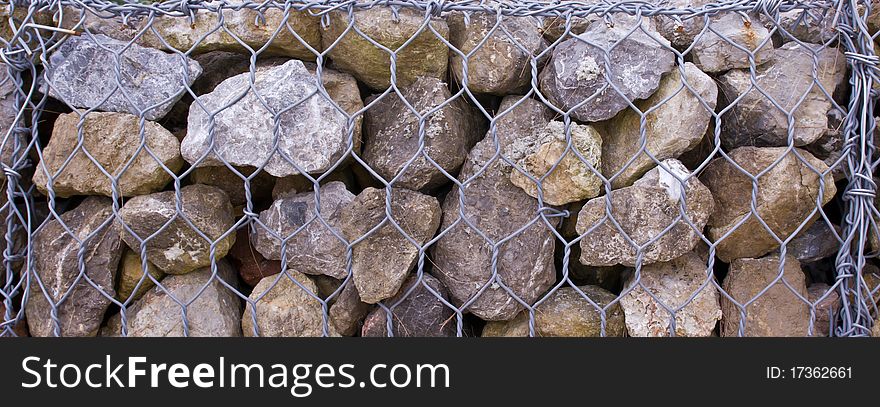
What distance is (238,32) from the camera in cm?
103

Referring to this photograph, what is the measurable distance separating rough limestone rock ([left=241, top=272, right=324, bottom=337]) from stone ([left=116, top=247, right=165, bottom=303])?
161mm

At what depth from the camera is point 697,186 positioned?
97cm

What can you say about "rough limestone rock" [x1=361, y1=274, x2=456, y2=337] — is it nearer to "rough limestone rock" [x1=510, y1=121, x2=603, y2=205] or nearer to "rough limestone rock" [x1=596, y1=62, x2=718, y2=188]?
"rough limestone rock" [x1=510, y1=121, x2=603, y2=205]

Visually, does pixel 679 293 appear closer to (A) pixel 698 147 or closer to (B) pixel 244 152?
(A) pixel 698 147

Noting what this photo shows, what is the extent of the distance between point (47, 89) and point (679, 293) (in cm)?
102

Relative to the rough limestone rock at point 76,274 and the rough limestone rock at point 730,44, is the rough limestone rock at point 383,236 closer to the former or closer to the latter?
the rough limestone rock at point 76,274

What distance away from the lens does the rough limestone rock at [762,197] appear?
0.99 metres

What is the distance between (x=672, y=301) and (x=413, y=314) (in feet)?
1.28

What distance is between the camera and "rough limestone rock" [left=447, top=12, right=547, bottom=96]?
40.3 inches

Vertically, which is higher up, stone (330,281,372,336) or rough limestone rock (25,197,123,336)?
rough limestone rock (25,197,123,336)

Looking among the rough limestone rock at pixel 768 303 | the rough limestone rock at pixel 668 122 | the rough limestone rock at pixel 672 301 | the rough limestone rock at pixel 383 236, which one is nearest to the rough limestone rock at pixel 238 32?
the rough limestone rock at pixel 383 236

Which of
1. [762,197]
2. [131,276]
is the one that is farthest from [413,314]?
[762,197]

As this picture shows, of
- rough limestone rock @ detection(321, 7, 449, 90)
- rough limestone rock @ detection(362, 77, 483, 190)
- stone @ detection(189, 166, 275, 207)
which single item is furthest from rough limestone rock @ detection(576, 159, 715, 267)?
stone @ detection(189, 166, 275, 207)

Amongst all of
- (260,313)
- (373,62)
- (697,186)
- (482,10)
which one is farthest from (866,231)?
A: (260,313)
